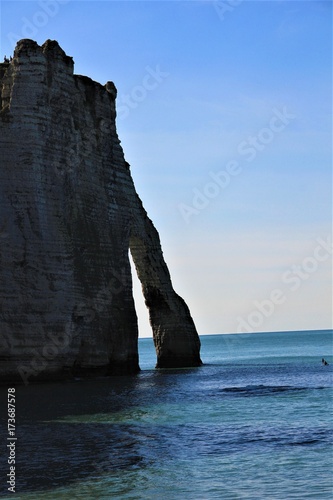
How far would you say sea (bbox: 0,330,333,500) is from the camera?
17859 mm

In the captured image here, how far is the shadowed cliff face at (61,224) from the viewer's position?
41438mm

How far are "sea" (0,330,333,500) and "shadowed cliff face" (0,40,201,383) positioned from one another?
10.0 feet

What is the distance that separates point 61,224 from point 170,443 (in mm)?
22256

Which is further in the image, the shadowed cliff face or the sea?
the shadowed cliff face

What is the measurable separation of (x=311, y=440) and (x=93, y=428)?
6558 mm

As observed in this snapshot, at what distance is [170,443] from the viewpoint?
23.5 metres

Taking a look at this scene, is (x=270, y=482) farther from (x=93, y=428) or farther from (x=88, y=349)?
(x=88, y=349)

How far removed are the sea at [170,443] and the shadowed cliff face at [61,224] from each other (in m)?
3.06

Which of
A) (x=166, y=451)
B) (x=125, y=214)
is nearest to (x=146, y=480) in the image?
(x=166, y=451)

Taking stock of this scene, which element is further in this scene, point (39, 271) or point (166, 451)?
point (39, 271)

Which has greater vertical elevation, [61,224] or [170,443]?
[61,224]

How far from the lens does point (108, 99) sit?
53000 millimetres

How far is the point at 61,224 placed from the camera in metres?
44.2

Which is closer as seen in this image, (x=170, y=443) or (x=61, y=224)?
(x=170, y=443)
